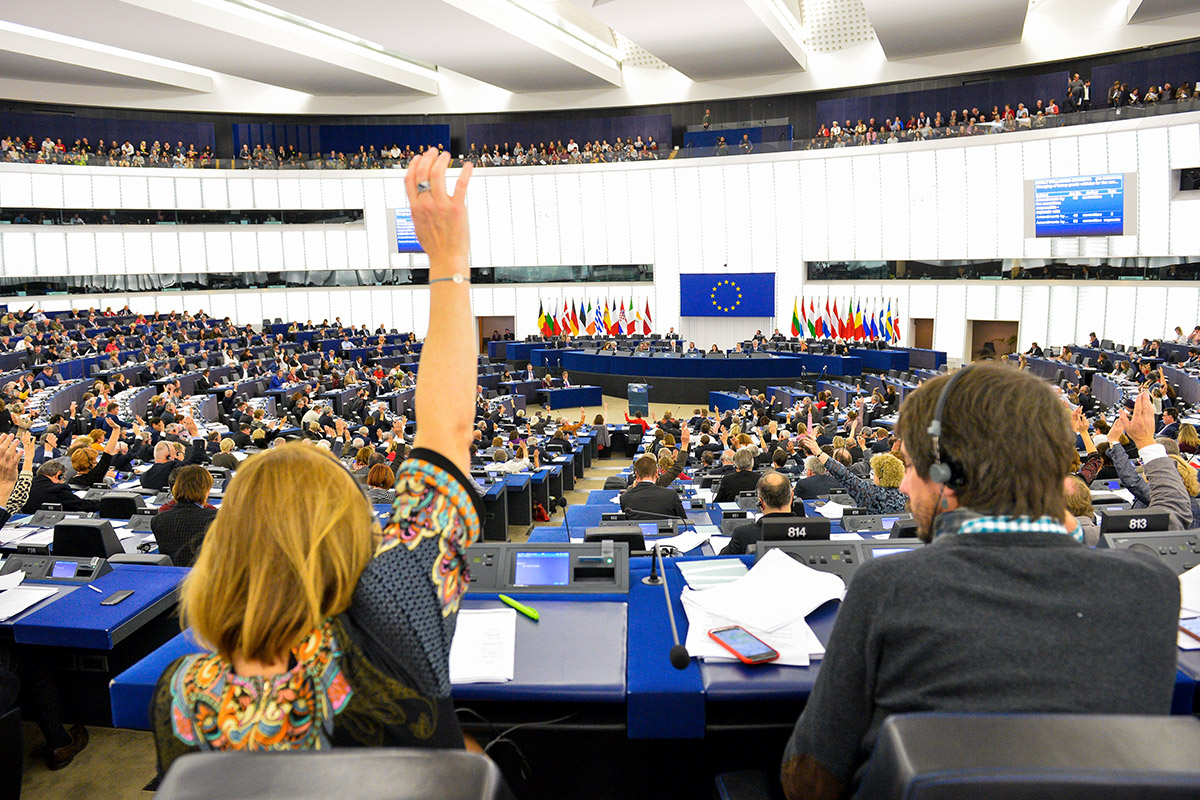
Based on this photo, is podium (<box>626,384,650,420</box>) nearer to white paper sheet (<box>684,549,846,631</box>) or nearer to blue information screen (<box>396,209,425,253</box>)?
white paper sheet (<box>684,549,846,631</box>)

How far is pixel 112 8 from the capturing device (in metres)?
18.6

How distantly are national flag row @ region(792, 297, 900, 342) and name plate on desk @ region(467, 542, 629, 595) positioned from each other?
22.9 metres

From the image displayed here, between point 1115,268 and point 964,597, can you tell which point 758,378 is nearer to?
point 1115,268

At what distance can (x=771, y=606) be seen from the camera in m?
2.21

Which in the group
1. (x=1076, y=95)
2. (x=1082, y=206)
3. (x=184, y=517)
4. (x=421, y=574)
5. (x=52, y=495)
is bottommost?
(x=52, y=495)

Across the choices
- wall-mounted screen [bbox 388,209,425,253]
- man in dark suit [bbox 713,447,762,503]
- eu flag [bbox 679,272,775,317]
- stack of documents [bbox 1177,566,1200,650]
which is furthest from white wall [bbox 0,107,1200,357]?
stack of documents [bbox 1177,566,1200,650]

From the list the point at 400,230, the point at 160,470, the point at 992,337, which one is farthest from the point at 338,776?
the point at 400,230

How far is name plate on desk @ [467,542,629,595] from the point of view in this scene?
2494 mm

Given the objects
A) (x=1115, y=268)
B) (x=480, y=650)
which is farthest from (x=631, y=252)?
(x=480, y=650)

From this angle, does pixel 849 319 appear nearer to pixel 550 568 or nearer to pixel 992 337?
A: pixel 992 337

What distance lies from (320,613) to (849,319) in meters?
25.6

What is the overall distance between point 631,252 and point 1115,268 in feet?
48.7

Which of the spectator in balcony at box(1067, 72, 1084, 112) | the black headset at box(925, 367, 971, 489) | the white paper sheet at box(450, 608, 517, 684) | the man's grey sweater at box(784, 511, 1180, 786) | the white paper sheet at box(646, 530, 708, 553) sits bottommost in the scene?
the white paper sheet at box(646, 530, 708, 553)

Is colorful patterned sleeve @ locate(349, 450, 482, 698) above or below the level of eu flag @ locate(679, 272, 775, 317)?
below
